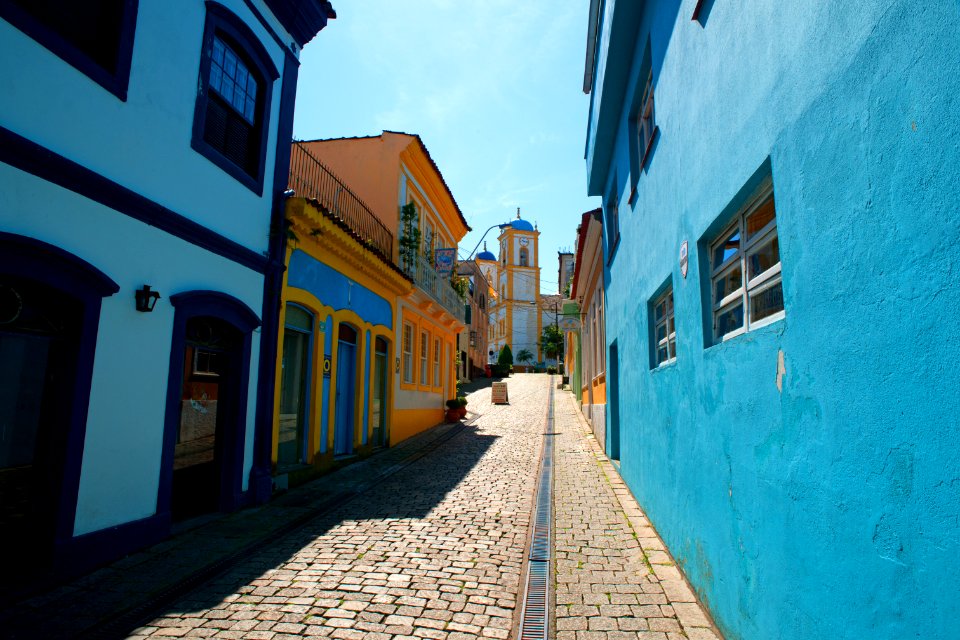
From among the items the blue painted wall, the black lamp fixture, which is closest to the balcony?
the blue painted wall

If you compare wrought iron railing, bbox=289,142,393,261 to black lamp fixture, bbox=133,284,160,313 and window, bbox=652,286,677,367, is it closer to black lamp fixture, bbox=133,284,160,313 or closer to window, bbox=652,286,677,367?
black lamp fixture, bbox=133,284,160,313

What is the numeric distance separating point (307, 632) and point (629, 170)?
6596 millimetres

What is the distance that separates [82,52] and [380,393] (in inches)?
365

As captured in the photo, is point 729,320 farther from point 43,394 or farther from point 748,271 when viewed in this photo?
point 43,394

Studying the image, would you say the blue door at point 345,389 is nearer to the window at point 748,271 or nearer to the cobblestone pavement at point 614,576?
the cobblestone pavement at point 614,576

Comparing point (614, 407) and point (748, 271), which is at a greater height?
point (748, 271)

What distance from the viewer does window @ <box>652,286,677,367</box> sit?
5.84 m

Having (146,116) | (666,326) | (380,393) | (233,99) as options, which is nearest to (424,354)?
(380,393)

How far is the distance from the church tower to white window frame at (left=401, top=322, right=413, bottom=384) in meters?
43.0

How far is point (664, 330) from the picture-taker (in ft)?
20.7

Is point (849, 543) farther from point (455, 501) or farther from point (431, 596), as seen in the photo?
point (455, 501)

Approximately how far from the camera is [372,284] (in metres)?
11.9

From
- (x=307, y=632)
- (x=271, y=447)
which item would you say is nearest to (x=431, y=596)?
(x=307, y=632)

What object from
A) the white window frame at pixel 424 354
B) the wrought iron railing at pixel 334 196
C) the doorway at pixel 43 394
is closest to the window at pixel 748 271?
the doorway at pixel 43 394
